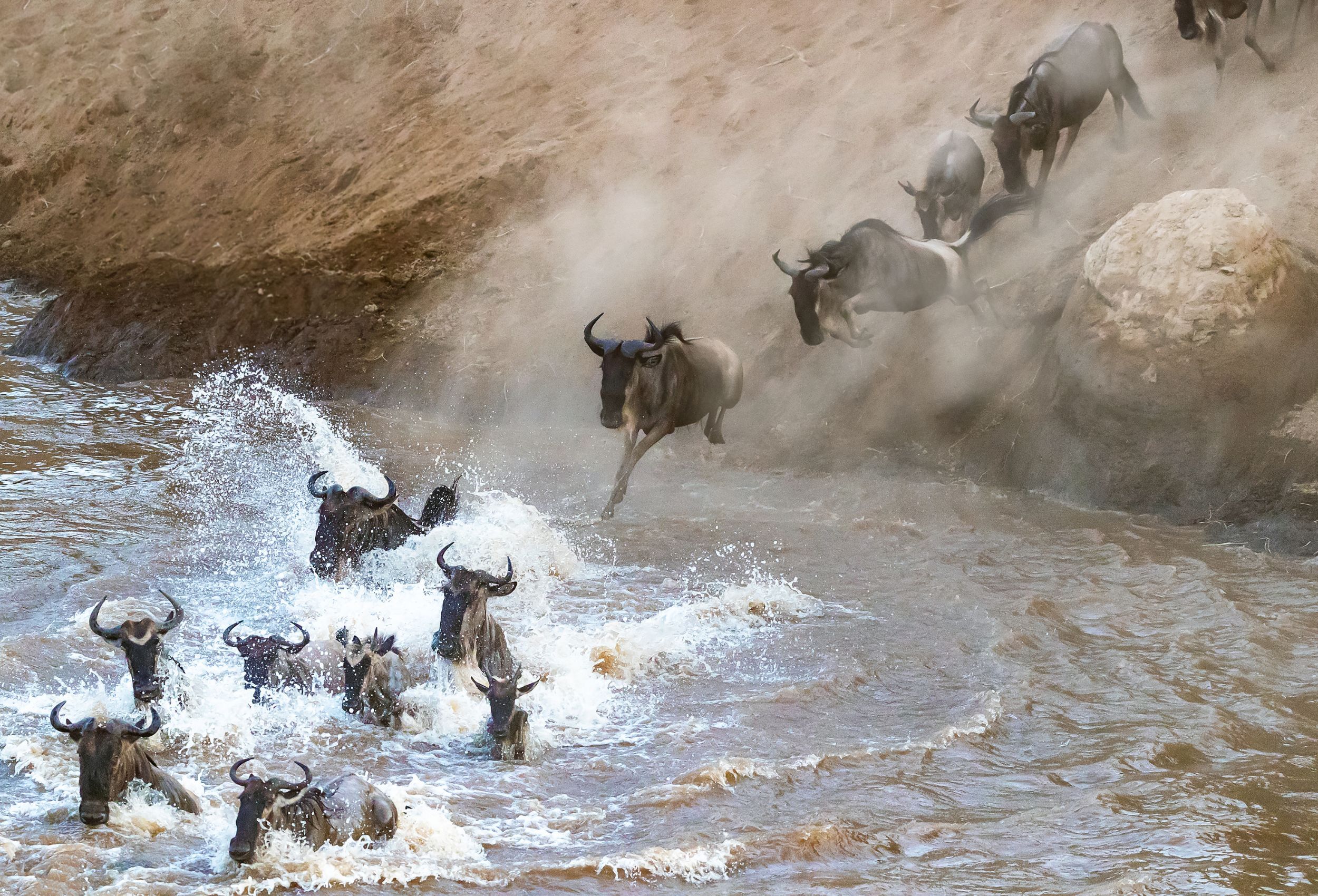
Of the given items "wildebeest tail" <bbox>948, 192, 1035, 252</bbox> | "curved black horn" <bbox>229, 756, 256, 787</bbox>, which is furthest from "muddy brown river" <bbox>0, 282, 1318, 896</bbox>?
"wildebeest tail" <bbox>948, 192, 1035, 252</bbox>

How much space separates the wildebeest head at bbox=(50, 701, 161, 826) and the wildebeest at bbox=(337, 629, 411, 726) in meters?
1.23

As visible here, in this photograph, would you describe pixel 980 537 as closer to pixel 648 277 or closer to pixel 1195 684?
pixel 1195 684

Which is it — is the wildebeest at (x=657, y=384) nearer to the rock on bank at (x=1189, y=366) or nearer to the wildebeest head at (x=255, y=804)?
the rock on bank at (x=1189, y=366)

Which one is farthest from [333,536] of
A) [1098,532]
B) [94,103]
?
[94,103]

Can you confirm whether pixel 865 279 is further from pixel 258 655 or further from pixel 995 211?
pixel 258 655

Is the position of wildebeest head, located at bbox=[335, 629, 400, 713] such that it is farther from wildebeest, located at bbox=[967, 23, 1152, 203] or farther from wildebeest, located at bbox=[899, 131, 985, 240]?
wildebeest, located at bbox=[967, 23, 1152, 203]

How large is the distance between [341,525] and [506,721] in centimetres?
252

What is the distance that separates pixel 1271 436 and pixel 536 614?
4.91 m

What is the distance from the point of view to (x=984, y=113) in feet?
42.5

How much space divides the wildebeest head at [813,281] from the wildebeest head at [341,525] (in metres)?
3.41

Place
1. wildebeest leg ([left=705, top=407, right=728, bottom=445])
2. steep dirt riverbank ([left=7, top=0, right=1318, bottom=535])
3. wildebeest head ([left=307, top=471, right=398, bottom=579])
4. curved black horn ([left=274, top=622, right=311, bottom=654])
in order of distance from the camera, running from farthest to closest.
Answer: steep dirt riverbank ([left=7, top=0, right=1318, bottom=535]), wildebeest leg ([left=705, top=407, right=728, bottom=445]), wildebeest head ([left=307, top=471, right=398, bottom=579]), curved black horn ([left=274, top=622, right=311, bottom=654])

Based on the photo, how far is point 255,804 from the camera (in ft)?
15.9

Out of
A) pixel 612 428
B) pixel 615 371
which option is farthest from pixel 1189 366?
pixel 612 428

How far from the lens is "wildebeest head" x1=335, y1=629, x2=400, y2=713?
247 inches
